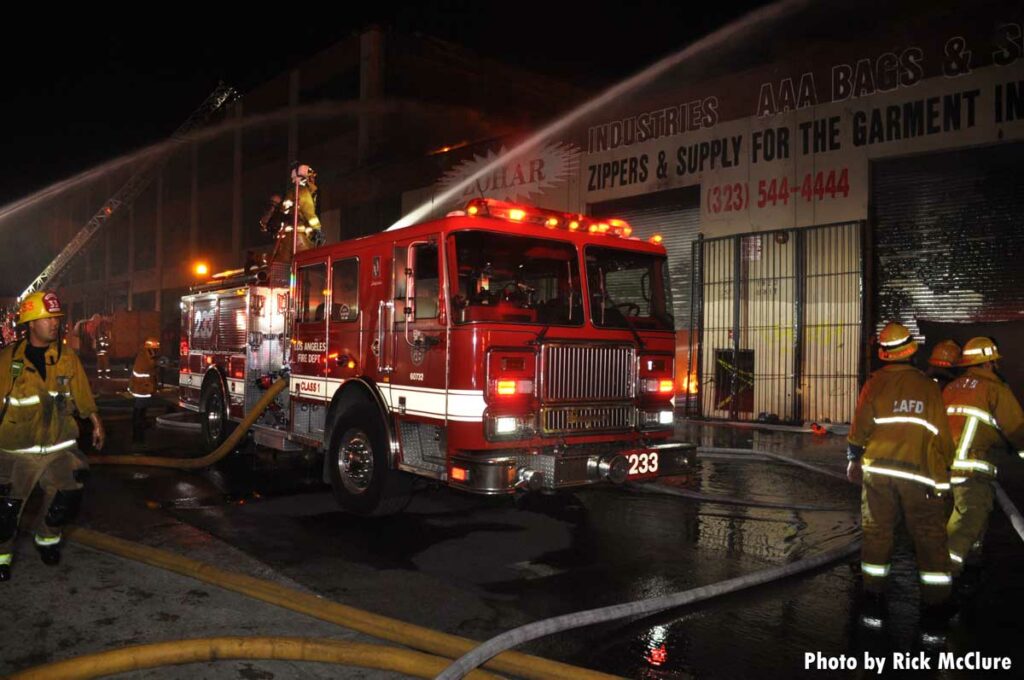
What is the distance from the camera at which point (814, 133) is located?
13.6 metres

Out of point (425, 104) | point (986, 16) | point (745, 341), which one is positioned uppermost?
point (425, 104)

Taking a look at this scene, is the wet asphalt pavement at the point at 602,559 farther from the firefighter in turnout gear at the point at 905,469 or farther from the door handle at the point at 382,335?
the door handle at the point at 382,335

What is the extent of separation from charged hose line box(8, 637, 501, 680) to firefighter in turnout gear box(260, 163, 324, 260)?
641cm

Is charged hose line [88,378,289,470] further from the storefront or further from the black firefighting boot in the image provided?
the storefront

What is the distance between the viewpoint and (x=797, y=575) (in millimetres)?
5188

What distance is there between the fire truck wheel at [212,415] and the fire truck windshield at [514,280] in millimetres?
5298

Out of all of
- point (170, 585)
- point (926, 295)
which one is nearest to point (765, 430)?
point (926, 295)

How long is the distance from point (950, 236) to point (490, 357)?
393 inches

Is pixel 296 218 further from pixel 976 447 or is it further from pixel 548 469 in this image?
pixel 976 447

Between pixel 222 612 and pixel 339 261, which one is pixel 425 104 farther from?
pixel 222 612

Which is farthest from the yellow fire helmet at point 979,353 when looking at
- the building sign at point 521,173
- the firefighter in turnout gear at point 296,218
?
the building sign at point 521,173

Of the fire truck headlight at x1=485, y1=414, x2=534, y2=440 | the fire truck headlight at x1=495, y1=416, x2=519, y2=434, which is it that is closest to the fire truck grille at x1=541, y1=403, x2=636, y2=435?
the fire truck headlight at x1=485, y1=414, x2=534, y2=440

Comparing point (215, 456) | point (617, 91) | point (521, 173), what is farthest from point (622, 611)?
point (617, 91)

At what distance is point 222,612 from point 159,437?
8.67 meters
